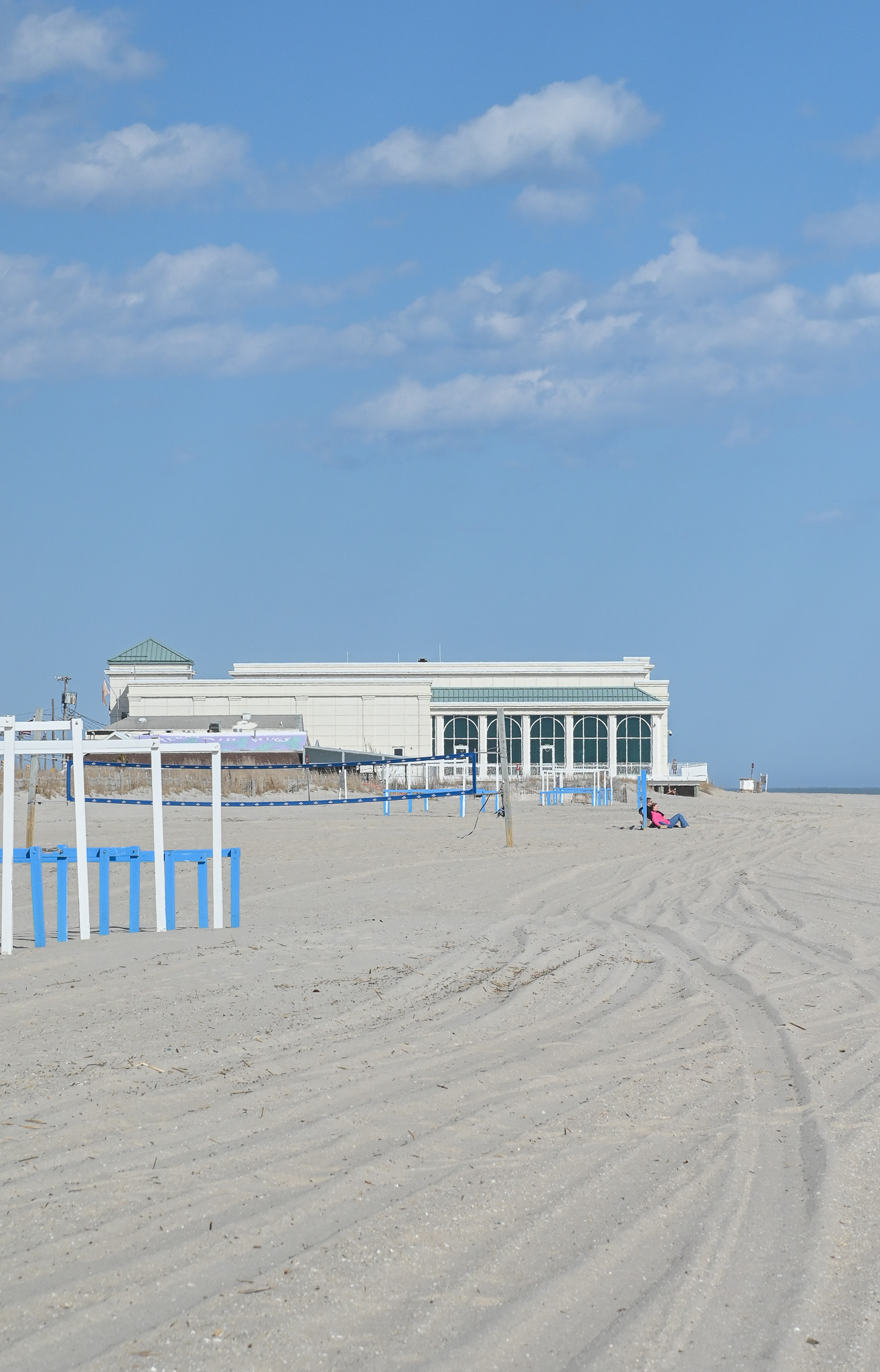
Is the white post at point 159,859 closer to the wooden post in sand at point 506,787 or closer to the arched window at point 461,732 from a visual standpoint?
the wooden post in sand at point 506,787

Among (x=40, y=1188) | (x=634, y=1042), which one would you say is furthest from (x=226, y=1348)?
(x=634, y=1042)

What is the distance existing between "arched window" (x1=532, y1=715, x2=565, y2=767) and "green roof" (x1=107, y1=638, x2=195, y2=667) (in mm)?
25826

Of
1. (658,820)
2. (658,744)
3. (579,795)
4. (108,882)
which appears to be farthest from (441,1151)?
(658,744)

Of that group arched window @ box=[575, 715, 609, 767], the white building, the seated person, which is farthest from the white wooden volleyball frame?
arched window @ box=[575, 715, 609, 767]

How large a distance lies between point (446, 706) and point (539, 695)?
6109 mm

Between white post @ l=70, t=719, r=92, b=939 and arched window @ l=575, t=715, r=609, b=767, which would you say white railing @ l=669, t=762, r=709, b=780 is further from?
white post @ l=70, t=719, r=92, b=939

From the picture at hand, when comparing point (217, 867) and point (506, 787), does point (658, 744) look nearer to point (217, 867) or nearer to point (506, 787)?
point (506, 787)

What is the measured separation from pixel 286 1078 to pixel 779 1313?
3.15 m

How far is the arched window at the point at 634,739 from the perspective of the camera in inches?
2990

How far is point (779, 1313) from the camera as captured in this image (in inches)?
145

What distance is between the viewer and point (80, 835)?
434 inches

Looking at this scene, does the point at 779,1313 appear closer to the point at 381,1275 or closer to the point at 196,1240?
the point at 381,1275

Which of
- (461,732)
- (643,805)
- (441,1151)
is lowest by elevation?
(643,805)

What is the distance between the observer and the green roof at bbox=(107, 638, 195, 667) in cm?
8331
